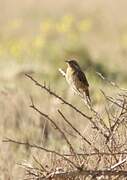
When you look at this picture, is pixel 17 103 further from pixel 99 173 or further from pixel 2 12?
pixel 2 12

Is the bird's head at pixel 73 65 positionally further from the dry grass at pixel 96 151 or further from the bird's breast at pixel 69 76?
the dry grass at pixel 96 151

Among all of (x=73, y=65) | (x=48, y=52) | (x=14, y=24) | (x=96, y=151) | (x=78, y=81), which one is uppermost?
(x=14, y=24)

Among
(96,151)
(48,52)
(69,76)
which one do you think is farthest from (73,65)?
(48,52)

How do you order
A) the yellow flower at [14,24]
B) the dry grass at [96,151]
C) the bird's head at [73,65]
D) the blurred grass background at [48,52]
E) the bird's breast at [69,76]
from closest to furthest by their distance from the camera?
the dry grass at [96,151] → the bird's breast at [69,76] → the bird's head at [73,65] → the blurred grass background at [48,52] → the yellow flower at [14,24]

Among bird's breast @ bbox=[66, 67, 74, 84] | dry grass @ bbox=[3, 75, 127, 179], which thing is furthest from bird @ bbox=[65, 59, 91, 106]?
dry grass @ bbox=[3, 75, 127, 179]

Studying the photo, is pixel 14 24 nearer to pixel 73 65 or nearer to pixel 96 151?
pixel 73 65

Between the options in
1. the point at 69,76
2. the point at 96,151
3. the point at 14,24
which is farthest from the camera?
the point at 14,24

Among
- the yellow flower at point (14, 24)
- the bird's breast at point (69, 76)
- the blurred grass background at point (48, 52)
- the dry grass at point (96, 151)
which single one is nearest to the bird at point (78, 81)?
the bird's breast at point (69, 76)

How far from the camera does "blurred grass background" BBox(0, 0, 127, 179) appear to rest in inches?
349

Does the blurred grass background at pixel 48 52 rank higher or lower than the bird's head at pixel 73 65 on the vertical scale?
higher

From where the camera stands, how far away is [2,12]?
1458 inches

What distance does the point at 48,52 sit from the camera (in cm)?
2111

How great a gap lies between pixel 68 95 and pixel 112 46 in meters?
19.6

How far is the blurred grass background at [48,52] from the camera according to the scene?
8.88 m
